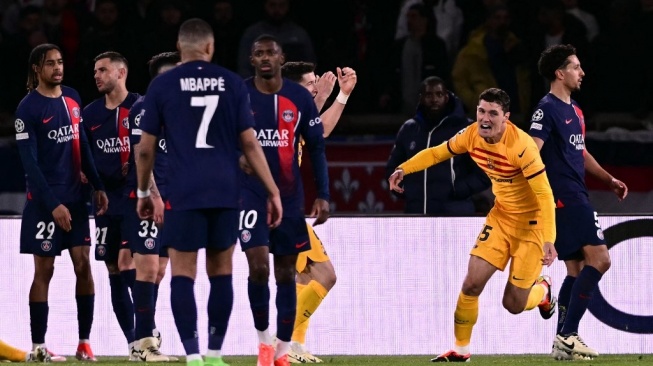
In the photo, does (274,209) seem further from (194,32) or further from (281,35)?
(281,35)

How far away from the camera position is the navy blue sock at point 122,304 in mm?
10992

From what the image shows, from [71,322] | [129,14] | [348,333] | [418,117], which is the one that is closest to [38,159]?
[71,322]

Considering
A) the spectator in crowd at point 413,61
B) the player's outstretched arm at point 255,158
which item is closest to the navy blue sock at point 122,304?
the player's outstretched arm at point 255,158

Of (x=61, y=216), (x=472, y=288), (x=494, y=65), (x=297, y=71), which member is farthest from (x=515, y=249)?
(x=494, y=65)

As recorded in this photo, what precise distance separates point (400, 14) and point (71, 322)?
18.5 feet

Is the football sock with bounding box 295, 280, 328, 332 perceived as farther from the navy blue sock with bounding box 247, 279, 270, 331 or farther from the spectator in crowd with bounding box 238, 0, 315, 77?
the spectator in crowd with bounding box 238, 0, 315, 77

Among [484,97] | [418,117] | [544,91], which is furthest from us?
[544,91]

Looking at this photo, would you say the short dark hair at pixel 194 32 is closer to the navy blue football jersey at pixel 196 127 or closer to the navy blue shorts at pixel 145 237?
the navy blue football jersey at pixel 196 127

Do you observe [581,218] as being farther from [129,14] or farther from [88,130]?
[129,14]

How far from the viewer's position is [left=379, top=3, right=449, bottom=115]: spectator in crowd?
49.9 feet

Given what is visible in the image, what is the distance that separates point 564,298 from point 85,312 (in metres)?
3.63

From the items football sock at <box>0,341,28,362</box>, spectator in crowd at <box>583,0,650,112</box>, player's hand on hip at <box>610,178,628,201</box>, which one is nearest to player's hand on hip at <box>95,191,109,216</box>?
football sock at <box>0,341,28,362</box>

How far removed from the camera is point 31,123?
10.4 metres

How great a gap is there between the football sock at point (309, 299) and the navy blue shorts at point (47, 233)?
161 cm
